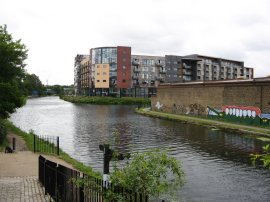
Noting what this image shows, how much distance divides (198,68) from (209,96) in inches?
3170

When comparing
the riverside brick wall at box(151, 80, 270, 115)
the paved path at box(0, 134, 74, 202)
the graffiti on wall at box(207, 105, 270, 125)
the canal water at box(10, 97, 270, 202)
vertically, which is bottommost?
the canal water at box(10, 97, 270, 202)

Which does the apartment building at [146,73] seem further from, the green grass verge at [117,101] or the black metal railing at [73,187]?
the black metal railing at [73,187]

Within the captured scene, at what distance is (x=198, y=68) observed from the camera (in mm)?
135250

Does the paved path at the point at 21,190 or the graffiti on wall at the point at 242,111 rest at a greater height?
the graffiti on wall at the point at 242,111

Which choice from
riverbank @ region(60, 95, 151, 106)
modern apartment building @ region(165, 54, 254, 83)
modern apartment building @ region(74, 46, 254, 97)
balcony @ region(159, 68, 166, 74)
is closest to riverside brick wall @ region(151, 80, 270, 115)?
riverbank @ region(60, 95, 151, 106)

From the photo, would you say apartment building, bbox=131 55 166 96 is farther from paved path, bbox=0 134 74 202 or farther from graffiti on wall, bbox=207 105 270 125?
paved path, bbox=0 134 74 202

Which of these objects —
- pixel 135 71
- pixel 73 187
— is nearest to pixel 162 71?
pixel 135 71

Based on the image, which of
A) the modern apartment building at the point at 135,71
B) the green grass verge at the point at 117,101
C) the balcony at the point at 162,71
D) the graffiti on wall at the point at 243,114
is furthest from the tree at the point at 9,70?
the balcony at the point at 162,71

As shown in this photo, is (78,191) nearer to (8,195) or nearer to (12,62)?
(8,195)

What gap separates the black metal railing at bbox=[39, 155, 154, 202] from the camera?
7966mm

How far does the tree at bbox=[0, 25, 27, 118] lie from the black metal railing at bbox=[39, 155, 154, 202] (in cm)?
1635

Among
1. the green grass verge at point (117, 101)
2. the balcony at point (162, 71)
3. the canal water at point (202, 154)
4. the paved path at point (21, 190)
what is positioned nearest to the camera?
the paved path at point (21, 190)

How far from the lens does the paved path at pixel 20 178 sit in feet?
39.9

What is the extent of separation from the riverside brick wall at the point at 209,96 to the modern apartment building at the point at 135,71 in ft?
154
